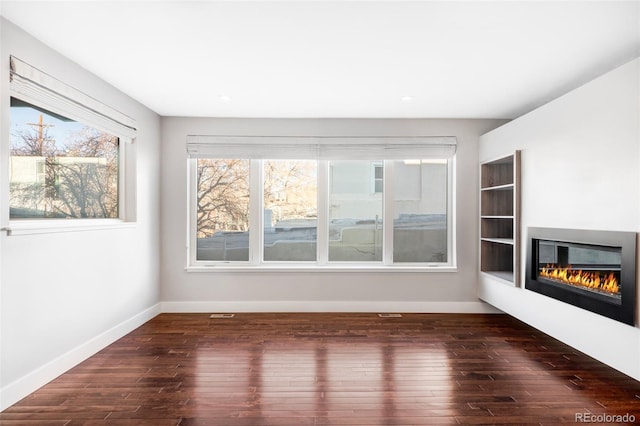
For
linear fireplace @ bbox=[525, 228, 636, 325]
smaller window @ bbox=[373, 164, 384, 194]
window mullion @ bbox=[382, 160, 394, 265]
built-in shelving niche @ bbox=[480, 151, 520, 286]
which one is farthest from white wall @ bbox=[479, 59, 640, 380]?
smaller window @ bbox=[373, 164, 384, 194]

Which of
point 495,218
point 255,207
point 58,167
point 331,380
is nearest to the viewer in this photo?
point 331,380

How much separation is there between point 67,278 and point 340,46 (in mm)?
2805

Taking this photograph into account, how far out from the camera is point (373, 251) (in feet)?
15.8

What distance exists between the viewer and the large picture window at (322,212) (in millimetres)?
4785

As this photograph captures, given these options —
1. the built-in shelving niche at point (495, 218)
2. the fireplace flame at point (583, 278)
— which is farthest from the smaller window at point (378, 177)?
the fireplace flame at point (583, 278)

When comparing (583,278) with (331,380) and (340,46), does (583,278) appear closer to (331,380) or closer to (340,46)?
(331,380)

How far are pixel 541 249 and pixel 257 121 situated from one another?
3458mm

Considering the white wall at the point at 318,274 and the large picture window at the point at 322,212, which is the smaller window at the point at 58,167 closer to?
the white wall at the point at 318,274

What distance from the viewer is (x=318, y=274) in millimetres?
4688

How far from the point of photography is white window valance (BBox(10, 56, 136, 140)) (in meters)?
2.51

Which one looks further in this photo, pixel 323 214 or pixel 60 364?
pixel 323 214

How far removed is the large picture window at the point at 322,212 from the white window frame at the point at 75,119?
88 cm

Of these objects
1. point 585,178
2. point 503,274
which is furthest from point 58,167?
point 503,274

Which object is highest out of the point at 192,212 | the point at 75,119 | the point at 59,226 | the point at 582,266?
the point at 75,119
